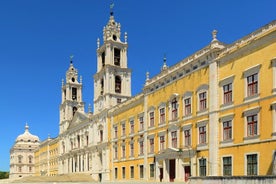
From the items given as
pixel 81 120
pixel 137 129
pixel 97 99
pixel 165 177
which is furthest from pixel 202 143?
pixel 81 120

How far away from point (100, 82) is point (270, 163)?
40929 millimetres

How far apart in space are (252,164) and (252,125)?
2824 mm

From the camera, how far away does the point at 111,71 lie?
62.1 meters

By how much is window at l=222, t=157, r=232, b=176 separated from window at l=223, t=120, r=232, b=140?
1.67m

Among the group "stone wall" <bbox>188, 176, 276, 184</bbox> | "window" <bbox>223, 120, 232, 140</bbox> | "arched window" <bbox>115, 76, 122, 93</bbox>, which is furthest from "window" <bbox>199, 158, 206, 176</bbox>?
"arched window" <bbox>115, 76, 122, 93</bbox>

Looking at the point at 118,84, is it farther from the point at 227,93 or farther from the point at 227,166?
the point at 227,166

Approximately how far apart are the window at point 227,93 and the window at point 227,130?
1708mm

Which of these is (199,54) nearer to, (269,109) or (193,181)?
(269,109)

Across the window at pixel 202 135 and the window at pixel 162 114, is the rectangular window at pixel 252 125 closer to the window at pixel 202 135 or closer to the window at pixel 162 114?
the window at pixel 202 135

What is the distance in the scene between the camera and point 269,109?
1093 inches

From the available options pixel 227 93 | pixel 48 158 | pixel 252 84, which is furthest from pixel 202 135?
pixel 48 158

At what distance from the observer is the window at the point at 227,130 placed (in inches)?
1254

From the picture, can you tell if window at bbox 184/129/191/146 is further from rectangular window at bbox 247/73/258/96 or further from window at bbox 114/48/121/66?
window at bbox 114/48/121/66

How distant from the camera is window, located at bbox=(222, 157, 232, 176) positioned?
31581 mm
